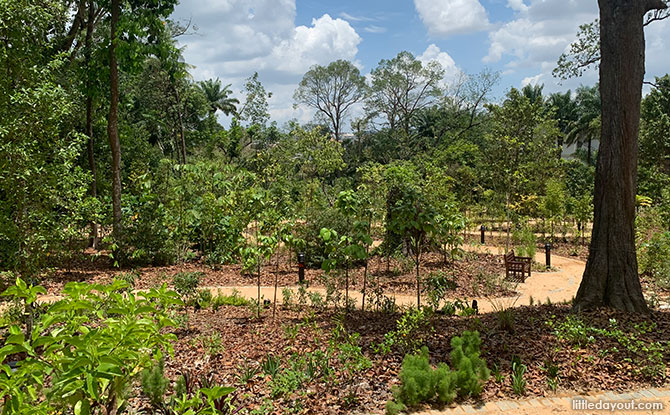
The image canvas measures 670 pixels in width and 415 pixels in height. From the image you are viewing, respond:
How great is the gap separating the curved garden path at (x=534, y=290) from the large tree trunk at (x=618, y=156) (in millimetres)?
1164

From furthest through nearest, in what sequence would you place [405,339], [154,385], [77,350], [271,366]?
[405,339]
[271,366]
[154,385]
[77,350]

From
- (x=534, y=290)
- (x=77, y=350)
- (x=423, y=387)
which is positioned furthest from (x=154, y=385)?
(x=534, y=290)

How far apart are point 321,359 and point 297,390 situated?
420mm

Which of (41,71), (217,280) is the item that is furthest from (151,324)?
(217,280)

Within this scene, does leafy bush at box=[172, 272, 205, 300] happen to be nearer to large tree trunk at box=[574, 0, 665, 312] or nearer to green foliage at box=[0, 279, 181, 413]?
green foliage at box=[0, 279, 181, 413]

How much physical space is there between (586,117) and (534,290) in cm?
3001

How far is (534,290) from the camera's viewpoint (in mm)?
9297

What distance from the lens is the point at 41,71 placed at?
4938 millimetres

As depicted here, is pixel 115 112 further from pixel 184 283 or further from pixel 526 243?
pixel 526 243

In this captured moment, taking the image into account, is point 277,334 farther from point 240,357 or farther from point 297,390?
point 297,390

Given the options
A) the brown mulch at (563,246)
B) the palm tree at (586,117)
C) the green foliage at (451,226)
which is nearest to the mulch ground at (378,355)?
the green foliage at (451,226)

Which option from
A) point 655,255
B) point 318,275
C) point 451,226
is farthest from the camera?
point 451,226

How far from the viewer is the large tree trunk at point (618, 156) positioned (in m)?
5.71

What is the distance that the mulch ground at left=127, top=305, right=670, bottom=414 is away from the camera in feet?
12.4
